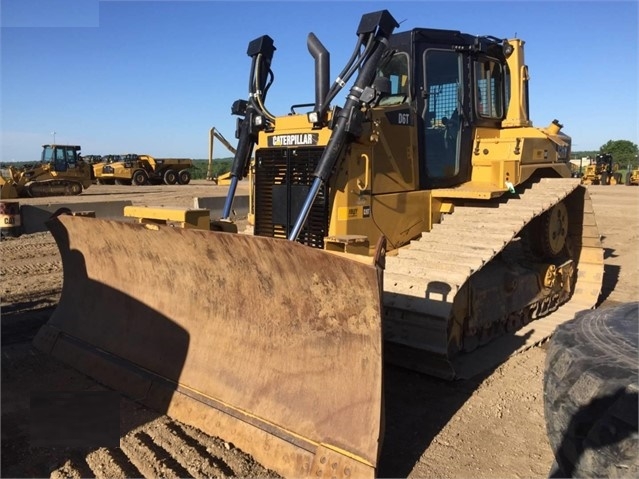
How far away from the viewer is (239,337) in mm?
4066

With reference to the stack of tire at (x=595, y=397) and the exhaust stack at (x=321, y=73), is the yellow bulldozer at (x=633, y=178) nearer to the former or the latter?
the exhaust stack at (x=321, y=73)

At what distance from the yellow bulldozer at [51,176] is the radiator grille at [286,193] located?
19899 millimetres

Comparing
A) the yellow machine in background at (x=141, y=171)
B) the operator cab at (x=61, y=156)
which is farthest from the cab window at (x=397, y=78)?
the yellow machine in background at (x=141, y=171)

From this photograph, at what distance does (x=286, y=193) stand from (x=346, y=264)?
2.14m

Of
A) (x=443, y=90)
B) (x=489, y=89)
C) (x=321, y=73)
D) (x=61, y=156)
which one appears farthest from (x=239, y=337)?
(x=61, y=156)

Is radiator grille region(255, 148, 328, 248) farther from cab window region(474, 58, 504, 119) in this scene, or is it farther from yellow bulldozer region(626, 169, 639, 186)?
Result: yellow bulldozer region(626, 169, 639, 186)

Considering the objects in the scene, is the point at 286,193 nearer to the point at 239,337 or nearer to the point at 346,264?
the point at 239,337

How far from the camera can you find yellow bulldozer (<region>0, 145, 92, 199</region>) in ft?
75.2

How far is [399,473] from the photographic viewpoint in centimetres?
343

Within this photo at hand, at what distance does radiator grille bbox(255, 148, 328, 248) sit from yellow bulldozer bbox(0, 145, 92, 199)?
19899 mm

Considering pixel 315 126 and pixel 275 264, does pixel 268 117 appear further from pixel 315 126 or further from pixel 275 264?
pixel 275 264

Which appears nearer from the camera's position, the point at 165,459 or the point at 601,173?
the point at 165,459

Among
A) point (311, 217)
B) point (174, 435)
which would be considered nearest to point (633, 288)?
point (311, 217)

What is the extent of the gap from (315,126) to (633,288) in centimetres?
593
